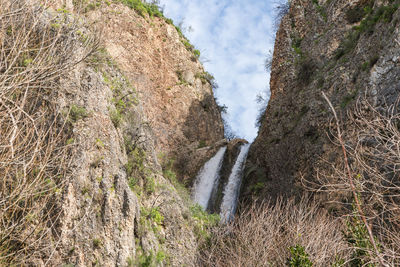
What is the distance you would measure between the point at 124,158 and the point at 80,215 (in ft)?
11.0

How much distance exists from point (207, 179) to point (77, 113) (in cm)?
1333

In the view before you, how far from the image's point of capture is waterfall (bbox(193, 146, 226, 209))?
20.7 m

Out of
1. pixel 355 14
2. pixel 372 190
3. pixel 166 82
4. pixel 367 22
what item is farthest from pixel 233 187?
pixel 355 14

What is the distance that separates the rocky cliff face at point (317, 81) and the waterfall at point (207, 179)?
2571 mm

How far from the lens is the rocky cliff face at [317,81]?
13.7 m

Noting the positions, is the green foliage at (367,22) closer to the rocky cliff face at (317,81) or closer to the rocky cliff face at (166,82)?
the rocky cliff face at (317,81)

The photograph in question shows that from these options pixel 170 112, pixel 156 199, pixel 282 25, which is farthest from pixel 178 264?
pixel 282 25

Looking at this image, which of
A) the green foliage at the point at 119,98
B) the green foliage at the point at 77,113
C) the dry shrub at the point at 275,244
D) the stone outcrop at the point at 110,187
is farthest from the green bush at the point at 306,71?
the green foliage at the point at 77,113

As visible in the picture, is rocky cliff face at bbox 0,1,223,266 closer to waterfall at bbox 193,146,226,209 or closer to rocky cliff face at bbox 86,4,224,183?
waterfall at bbox 193,146,226,209

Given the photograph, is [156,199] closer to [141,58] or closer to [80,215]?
[80,215]

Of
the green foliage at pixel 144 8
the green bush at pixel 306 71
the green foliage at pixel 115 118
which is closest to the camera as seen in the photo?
the green foliage at pixel 115 118

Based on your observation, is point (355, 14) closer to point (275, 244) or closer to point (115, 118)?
point (275, 244)

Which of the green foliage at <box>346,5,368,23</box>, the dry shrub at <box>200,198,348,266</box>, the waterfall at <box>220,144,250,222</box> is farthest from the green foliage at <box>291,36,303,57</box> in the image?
the dry shrub at <box>200,198,348,266</box>

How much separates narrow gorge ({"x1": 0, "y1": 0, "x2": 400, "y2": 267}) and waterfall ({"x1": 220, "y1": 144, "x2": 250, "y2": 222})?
3.5 inches
